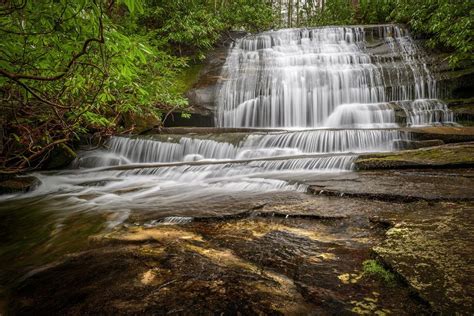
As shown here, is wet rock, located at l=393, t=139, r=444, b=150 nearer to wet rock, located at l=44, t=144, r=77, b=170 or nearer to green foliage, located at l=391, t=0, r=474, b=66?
green foliage, located at l=391, t=0, r=474, b=66

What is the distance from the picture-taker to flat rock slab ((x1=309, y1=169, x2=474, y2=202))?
130 inches

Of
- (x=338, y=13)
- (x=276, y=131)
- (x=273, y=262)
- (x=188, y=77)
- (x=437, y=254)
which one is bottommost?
(x=273, y=262)

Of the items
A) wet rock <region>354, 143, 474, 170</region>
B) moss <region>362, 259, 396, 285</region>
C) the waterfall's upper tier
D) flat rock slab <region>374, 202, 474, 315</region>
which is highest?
the waterfall's upper tier

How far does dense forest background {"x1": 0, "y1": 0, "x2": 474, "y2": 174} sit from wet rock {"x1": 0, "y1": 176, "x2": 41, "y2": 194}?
60 centimetres

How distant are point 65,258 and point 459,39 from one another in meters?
11.0

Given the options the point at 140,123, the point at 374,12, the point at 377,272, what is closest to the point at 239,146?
the point at 140,123

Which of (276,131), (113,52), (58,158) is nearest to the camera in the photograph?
(113,52)

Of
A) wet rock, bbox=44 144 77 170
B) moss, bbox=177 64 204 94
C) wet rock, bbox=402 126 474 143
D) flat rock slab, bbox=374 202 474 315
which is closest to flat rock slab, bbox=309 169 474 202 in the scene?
flat rock slab, bbox=374 202 474 315

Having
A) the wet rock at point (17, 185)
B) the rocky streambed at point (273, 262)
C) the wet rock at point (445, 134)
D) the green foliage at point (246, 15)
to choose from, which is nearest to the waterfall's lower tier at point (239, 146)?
the wet rock at point (445, 134)

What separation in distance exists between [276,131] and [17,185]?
751 cm

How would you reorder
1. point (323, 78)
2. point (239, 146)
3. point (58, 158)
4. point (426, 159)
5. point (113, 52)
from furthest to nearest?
point (323, 78) → point (58, 158) → point (239, 146) → point (426, 159) → point (113, 52)

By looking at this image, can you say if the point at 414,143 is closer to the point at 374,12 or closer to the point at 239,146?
the point at 239,146

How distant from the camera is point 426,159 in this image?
16.6ft

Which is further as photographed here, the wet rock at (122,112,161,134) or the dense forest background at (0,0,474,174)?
the wet rock at (122,112,161,134)
